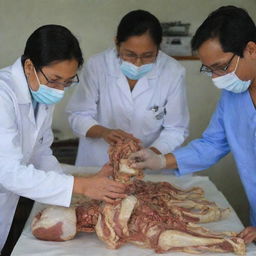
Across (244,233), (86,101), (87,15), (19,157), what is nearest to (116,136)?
(86,101)

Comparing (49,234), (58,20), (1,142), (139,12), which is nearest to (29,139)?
(1,142)

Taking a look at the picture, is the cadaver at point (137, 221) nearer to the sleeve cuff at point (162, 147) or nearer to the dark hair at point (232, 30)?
the sleeve cuff at point (162, 147)

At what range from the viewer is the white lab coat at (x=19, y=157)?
2227mm

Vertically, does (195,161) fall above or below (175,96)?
below

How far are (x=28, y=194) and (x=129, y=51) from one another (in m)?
1.22

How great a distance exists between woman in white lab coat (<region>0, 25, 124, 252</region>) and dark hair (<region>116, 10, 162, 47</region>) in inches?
26.3

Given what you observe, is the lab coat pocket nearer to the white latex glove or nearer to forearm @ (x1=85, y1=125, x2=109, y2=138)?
forearm @ (x1=85, y1=125, x2=109, y2=138)

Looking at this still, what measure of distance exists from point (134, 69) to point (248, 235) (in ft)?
4.45

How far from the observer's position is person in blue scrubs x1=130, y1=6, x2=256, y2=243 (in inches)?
88.1

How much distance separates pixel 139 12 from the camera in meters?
3.03

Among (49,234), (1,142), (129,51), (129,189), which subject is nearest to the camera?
(1,142)

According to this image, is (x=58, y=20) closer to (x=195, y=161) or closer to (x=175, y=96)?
(x=175, y=96)

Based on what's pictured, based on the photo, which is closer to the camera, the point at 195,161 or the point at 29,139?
the point at 29,139

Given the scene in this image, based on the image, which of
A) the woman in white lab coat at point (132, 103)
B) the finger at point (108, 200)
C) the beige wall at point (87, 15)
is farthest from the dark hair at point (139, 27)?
the beige wall at point (87, 15)
